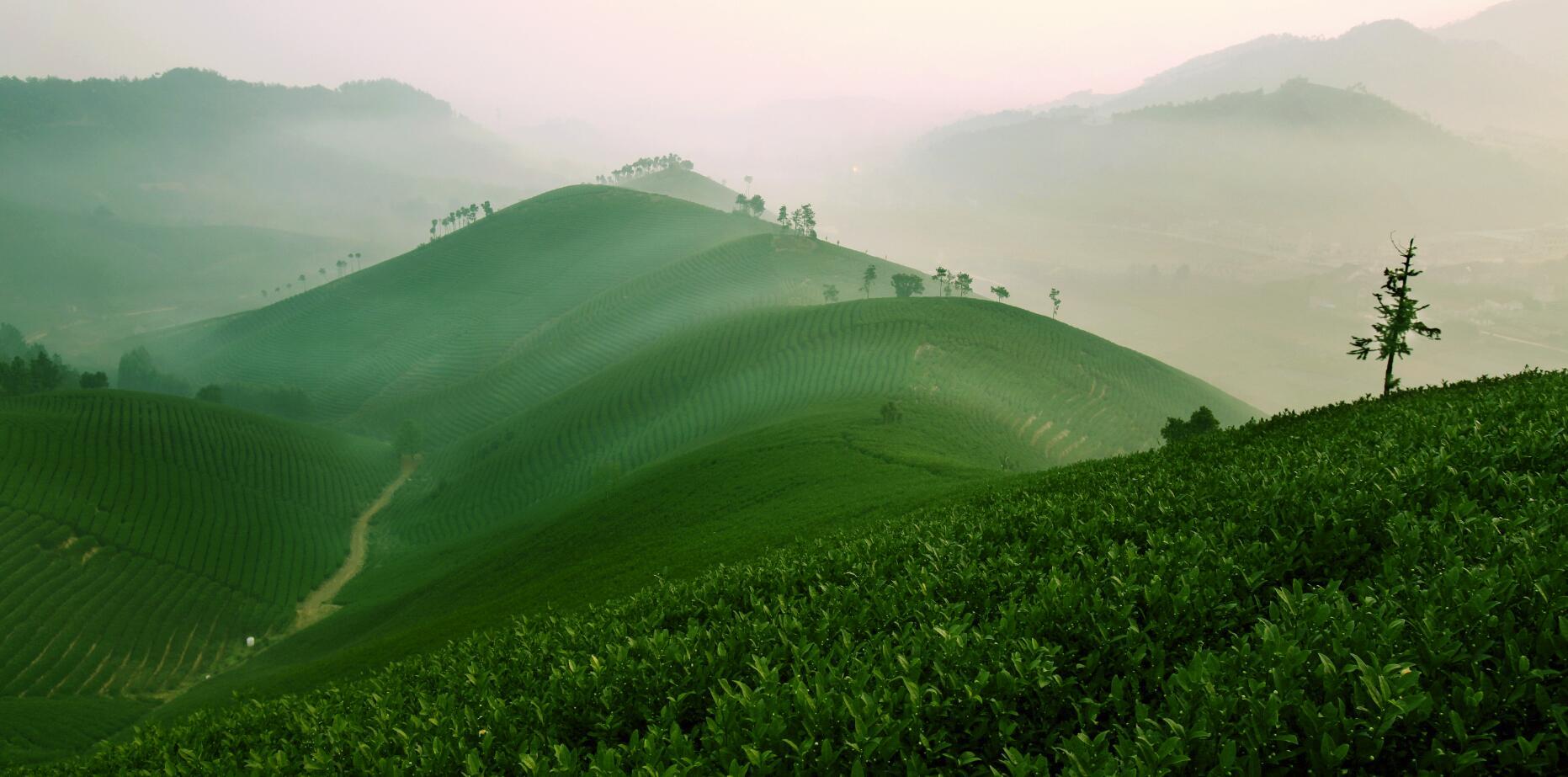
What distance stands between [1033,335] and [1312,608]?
147923mm

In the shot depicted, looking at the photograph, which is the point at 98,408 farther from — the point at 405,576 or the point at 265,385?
the point at 265,385

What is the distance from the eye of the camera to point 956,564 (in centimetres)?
1391

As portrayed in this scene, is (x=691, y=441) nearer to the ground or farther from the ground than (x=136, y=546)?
farther from the ground

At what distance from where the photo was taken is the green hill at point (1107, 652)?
6.16 meters

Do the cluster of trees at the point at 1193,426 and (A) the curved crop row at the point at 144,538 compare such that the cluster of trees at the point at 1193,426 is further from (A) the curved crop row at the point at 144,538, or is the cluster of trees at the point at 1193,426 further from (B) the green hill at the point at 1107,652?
(A) the curved crop row at the point at 144,538

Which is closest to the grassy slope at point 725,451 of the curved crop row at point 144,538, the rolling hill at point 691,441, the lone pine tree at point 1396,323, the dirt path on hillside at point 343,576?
the rolling hill at point 691,441

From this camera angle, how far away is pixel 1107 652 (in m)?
8.91

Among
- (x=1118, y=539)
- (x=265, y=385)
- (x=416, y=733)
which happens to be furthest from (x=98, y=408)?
(x=1118, y=539)

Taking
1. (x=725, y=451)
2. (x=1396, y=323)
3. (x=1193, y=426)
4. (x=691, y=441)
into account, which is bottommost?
(x=691, y=441)

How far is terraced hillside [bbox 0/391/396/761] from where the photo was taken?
6556 cm

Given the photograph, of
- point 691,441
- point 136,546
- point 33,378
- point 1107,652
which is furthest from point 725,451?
point 33,378

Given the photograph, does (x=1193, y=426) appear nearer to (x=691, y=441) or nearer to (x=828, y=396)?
(x=828, y=396)

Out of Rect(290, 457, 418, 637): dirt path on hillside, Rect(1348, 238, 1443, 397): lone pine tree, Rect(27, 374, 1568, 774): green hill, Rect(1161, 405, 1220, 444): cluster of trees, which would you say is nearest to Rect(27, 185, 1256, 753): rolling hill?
Rect(290, 457, 418, 637): dirt path on hillside

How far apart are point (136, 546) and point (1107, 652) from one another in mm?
114500
